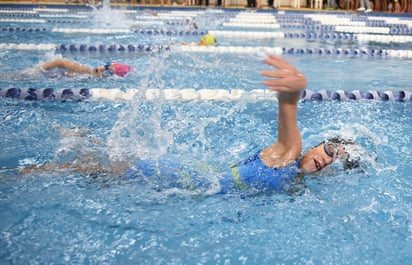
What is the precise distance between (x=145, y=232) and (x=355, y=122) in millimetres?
2472

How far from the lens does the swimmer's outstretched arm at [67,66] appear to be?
4.97 m

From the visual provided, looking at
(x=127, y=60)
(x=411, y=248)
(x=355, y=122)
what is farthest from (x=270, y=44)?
(x=411, y=248)

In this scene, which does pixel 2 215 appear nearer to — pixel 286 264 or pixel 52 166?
pixel 52 166

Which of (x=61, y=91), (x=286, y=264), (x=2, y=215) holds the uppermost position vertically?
(x=61, y=91)

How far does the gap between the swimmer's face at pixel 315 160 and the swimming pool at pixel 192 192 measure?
0.63ft

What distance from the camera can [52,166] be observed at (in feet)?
8.80

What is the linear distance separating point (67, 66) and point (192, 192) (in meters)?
3.04

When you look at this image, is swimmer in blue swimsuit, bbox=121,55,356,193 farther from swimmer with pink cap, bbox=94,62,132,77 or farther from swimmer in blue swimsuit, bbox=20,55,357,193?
swimmer with pink cap, bbox=94,62,132,77

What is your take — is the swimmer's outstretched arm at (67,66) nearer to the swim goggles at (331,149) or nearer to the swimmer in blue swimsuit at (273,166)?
the swimmer in blue swimsuit at (273,166)

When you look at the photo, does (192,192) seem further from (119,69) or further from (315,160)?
(119,69)

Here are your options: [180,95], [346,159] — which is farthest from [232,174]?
[180,95]

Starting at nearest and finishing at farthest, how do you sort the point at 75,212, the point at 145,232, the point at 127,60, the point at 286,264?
the point at 286,264 < the point at 145,232 < the point at 75,212 < the point at 127,60

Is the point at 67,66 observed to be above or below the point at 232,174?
above

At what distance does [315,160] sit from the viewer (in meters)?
2.42
